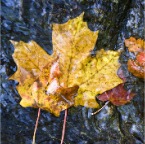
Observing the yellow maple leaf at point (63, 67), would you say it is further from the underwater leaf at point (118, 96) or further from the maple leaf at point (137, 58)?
the maple leaf at point (137, 58)

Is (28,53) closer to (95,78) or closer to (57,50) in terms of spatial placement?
(57,50)

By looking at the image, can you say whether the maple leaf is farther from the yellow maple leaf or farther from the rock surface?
the yellow maple leaf

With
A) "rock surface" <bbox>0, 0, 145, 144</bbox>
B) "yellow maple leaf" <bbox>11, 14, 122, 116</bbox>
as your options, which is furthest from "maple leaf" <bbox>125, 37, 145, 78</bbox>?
"yellow maple leaf" <bbox>11, 14, 122, 116</bbox>

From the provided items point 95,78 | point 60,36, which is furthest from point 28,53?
point 95,78

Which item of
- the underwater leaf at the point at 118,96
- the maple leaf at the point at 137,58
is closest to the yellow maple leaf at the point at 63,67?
the underwater leaf at the point at 118,96

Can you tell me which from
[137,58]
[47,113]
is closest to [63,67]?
[47,113]

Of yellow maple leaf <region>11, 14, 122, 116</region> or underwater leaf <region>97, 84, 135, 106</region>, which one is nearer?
yellow maple leaf <region>11, 14, 122, 116</region>
